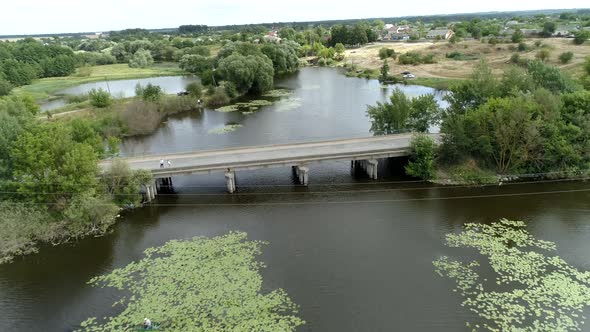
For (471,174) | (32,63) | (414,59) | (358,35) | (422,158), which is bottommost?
(471,174)

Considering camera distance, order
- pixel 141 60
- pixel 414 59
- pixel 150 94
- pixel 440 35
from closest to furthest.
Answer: pixel 150 94 → pixel 414 59 → pixel 141 60 → pixel 440 35

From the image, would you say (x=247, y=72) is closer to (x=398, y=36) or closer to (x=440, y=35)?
(x=440, y=35)

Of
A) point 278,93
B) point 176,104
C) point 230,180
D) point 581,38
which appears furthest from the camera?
point 581,38

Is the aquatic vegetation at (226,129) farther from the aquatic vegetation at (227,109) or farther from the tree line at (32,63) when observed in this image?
the tree line at (32,63)

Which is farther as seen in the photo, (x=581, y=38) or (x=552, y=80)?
(x=581, y=38)

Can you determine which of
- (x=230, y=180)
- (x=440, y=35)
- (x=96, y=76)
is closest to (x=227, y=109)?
(x=230, y=180)

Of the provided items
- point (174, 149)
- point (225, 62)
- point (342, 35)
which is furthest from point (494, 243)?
point (342, 35)

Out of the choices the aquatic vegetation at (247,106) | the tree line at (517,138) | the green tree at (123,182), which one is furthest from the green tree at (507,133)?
the aquatic vegetation at (247,106)
